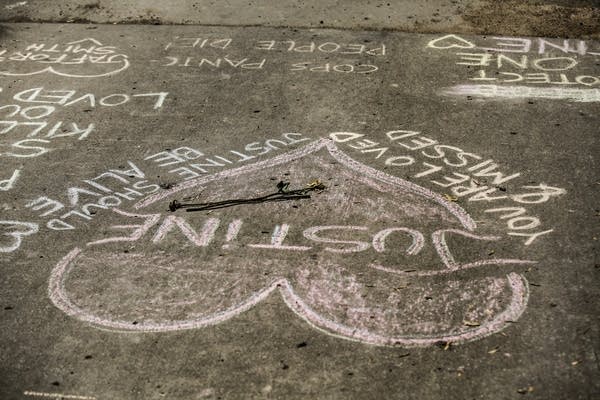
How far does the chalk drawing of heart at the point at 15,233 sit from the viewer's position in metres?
5.27

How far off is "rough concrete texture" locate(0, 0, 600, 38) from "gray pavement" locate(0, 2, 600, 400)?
0.59 m

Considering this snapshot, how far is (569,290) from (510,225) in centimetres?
84

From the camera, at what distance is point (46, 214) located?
566 centimetres

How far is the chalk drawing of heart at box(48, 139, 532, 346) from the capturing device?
4426 millimetres

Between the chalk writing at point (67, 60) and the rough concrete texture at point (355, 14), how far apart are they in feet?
3.36

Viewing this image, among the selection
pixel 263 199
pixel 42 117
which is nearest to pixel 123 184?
pixel 263 199

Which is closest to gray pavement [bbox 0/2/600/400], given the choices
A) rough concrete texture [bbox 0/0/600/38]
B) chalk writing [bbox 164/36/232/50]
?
chalk writing [bbox 164/36/232/50]

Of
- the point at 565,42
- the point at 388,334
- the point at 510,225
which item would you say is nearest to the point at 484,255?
the point at 510,225

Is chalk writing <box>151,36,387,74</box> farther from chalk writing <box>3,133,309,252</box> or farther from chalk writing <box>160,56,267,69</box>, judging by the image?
chalk writing <box>3,133,309,252</box>

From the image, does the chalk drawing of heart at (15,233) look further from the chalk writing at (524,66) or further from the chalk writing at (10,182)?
the chalk writing at (524,66)

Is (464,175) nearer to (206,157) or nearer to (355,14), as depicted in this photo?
(206,157)

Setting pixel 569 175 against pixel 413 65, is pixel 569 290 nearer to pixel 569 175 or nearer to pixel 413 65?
pixel 569 175

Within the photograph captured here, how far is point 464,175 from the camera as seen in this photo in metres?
5.95

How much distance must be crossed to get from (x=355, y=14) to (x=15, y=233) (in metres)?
6.16
